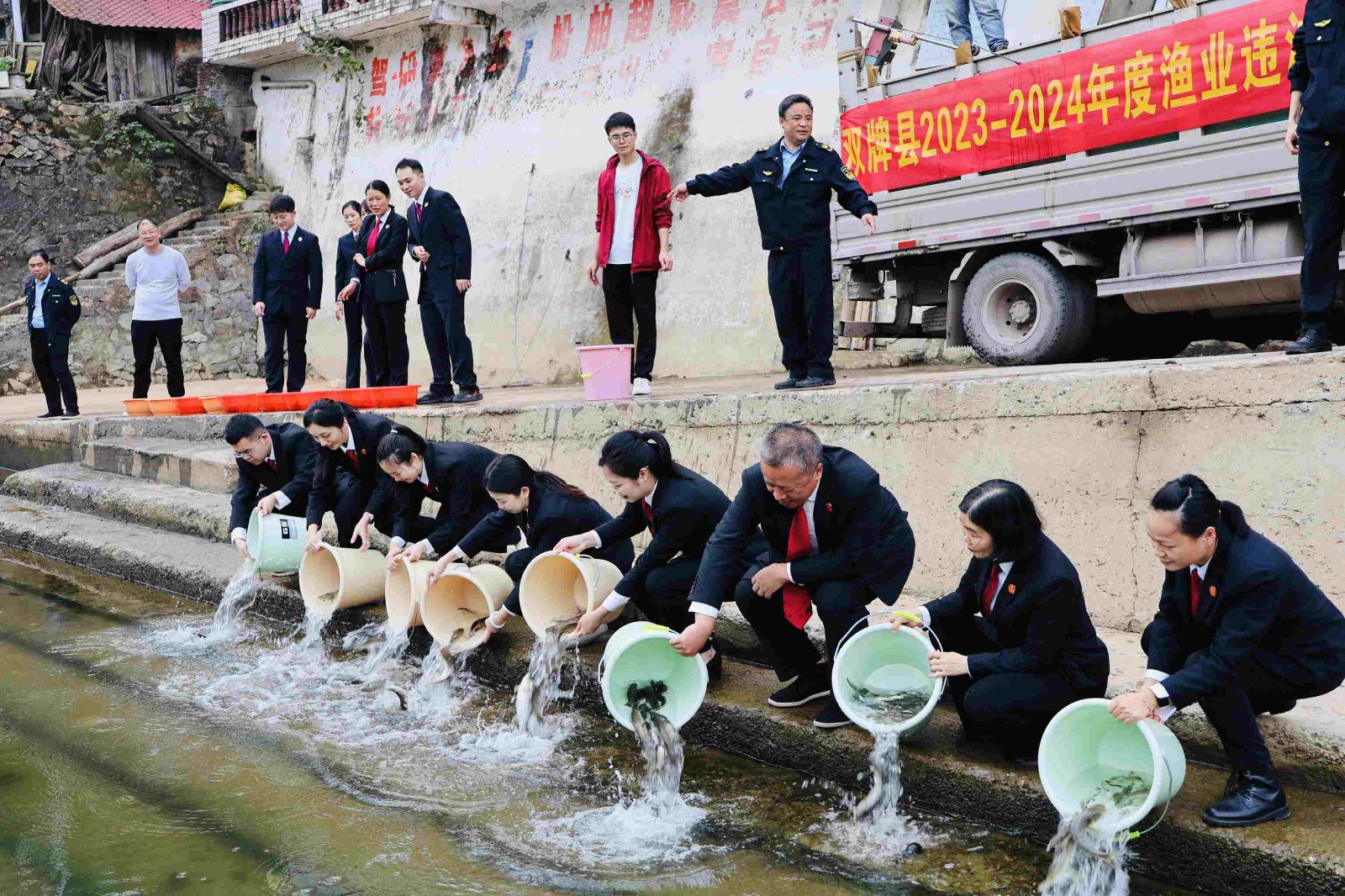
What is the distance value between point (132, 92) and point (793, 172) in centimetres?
1780

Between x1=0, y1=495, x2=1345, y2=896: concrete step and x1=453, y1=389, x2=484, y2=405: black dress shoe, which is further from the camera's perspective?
x1=453, y1=389, x2=484, y2=405: black dress shoe

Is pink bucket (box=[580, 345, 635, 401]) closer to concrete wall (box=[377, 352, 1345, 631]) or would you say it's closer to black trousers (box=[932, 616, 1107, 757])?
concrete wall (box=[377, 352, 1345, 631])

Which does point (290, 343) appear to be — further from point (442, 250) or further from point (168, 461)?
point (442, 250)

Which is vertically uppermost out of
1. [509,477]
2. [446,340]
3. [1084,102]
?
[1084,102]

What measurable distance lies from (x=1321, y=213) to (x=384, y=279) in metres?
5.91

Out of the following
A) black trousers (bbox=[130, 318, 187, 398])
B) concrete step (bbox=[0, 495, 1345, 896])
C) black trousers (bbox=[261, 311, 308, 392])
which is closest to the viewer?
concrete step (bbox=[0, 495, 1345, 896])

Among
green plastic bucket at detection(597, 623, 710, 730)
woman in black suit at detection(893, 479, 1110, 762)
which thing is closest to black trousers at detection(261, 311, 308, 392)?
green plastic bucket at detection(597, 623, 710, 730)

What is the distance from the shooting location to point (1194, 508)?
3117mm

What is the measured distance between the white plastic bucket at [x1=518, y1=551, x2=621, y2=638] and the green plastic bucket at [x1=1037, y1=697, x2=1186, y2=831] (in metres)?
1.98

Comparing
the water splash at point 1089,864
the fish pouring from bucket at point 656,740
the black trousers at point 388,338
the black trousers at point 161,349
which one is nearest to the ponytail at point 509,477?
the fish pouring from bucket at point 656,740

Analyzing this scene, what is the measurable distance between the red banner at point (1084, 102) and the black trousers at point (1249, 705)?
355cm

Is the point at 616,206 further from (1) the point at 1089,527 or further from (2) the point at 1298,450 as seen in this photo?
(2) the point at 1298,450

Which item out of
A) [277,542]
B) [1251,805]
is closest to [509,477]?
[277,542]

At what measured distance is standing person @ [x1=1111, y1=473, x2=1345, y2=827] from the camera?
10.3 ft
